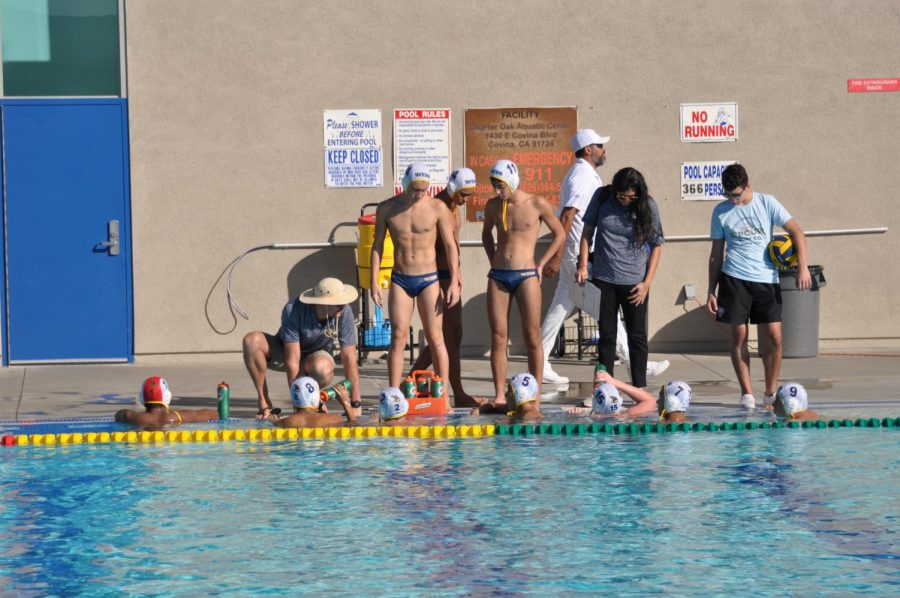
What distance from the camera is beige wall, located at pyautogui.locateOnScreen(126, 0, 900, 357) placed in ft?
45.5

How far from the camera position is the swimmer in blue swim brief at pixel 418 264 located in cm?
1038

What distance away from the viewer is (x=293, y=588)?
6180mm

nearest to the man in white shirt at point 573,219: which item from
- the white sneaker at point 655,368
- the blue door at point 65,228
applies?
the white sneaker at point 655,368

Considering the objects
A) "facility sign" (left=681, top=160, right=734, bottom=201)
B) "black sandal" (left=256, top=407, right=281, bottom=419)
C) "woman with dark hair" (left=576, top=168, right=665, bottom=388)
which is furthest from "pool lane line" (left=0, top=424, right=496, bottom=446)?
"facility sign" (left=681, top=160, right=734, bottom=201)

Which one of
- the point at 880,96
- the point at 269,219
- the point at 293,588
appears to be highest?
the point at 880,96

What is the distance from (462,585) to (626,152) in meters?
8.73

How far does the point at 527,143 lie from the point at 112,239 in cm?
419

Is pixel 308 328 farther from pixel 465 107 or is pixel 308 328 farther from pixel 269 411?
pixel 465 107

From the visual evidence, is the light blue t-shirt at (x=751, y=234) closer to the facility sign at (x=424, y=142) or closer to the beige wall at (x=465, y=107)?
the beige wall at (x=465, y=107)

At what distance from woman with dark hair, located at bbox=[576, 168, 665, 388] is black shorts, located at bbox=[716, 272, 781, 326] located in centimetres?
59

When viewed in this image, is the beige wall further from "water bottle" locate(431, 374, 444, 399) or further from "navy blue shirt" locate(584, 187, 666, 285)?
"water bottle" locate(431, 374, 444, 399)

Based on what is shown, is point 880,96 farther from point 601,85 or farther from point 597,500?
point 597,500

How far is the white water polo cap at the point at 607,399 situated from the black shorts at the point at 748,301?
108 cm

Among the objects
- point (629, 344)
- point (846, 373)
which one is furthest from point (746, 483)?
point (846, 373)
